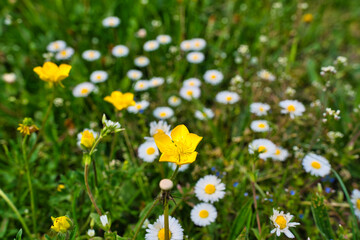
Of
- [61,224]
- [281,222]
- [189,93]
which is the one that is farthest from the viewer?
[189,93]

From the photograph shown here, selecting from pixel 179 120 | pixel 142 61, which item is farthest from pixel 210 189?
pixel 142 61

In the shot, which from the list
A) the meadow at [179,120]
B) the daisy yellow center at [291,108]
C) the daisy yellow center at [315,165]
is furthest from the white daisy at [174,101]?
the daisy yellow center at [315,165]

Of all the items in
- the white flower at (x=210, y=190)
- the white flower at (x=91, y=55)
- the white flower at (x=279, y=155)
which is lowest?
the white flower at (x=210, y=190)

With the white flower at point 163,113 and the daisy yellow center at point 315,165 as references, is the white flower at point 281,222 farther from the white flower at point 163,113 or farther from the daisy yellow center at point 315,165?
the white flower at point 163,113

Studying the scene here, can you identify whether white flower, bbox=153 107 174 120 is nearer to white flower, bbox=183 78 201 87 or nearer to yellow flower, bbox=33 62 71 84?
white flower, bbox=183 78 201 87

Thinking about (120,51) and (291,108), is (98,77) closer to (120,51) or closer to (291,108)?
(120,51)

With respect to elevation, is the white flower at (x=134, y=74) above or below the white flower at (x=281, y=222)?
above
